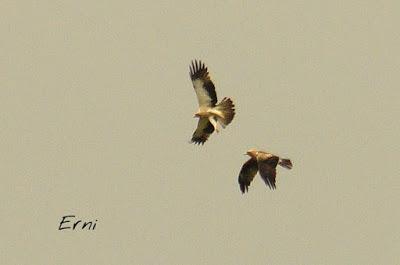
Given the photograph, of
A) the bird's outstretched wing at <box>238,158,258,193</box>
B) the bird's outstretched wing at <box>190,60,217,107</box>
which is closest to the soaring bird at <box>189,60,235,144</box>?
the bird's outstretched wing at <box>190,60,217,107</box>

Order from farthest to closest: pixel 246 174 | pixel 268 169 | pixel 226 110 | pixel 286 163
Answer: pixel 226 110, pixel 246 174, pixel 286 163, pixel 268 169

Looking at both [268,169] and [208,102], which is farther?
Result: [208,102]

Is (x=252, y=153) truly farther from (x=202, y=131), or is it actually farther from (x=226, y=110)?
(x=202, y=131)

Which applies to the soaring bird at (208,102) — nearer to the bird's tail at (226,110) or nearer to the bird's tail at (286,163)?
the bird's tail at (226,110)

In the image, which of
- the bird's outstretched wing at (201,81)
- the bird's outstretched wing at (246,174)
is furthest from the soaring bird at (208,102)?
the bird's outstretched wing at (246,174)

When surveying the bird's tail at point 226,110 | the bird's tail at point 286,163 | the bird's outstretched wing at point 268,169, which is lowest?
the bird's outstretched wing at point 268,169

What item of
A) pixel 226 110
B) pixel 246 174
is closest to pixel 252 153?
pixel 246 174

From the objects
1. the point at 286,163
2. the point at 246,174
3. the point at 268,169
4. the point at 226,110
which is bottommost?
the point at 268,169

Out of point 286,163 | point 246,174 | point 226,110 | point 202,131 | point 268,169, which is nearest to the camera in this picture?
point 268,169

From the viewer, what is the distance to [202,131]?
38.0m

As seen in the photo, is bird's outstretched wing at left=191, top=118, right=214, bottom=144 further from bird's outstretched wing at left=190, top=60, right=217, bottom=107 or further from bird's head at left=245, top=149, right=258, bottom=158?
bird's head at left=245, top=149, right=258, bottom=158

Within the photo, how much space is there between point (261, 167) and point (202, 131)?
9.38 m

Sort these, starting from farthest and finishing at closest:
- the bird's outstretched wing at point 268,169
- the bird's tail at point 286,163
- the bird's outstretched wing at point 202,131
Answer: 1. the bird's outstretched wing at point 202,131
2. the bird's tail at point 286,163
3. the bird's outstretched wing at point 268,169

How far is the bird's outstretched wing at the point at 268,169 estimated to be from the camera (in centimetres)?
2809
